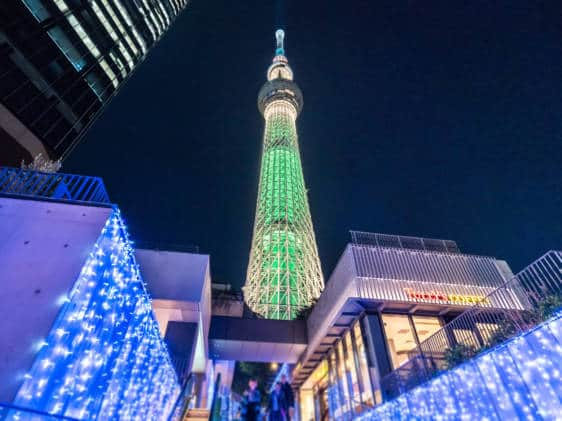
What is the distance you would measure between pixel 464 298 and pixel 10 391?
11.6 meters

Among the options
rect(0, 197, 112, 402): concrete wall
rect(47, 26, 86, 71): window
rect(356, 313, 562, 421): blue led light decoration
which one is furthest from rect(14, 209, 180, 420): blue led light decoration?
rect(47, 26, 86, 71): window

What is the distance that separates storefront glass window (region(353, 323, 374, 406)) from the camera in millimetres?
8621

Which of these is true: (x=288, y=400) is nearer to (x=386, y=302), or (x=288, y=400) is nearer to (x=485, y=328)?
(x=485, y=328)

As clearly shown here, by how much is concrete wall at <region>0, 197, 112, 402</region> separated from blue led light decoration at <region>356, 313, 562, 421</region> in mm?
6699

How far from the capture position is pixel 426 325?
9898mm

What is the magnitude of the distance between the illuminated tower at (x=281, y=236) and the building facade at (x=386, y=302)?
12832 mm

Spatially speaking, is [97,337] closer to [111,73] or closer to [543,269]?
[543,269]

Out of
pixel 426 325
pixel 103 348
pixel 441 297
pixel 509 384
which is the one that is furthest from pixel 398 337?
pixel 103 348

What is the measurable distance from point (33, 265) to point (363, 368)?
936 centimetres

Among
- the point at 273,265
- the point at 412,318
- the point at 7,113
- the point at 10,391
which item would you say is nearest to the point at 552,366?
the point at 412,318

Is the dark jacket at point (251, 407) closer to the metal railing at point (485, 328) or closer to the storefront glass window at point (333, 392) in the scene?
the metal railing at point (485, 328)

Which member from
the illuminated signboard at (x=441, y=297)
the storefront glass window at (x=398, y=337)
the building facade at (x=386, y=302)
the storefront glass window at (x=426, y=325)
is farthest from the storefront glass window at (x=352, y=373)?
the illuminated signboard at (x=441, y=297)

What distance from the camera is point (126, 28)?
17656 millimetres

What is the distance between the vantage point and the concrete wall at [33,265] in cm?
333
